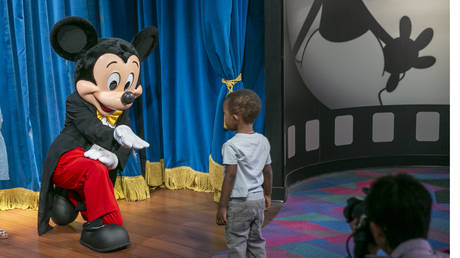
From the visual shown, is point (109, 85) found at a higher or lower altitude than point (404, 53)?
lower

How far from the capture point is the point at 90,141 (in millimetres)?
2805

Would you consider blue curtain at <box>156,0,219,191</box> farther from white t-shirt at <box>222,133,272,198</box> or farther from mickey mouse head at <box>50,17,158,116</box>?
white t-shirt at <box>222,133,272,198</box>

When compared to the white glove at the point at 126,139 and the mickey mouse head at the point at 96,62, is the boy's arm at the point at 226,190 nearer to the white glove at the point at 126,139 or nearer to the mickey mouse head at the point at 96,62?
the white glove at the point at 126,139

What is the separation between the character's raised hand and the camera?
4598 millimetres

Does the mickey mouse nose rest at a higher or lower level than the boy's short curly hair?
lower

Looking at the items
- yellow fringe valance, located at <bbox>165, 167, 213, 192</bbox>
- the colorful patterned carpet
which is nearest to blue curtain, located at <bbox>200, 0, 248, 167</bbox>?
yellow fringe valance, located at <bbox>165, 167, 213, 192</bbox>

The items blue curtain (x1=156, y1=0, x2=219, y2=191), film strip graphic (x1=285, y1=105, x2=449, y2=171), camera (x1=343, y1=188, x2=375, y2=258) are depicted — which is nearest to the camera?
camera (x1=343, y1=188, x2=375, y2=258)

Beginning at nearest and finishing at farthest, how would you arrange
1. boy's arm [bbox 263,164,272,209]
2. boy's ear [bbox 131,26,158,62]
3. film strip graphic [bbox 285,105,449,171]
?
boy's arm [bbox 263,164,272,209]
boy's ear [bbox 131,26,158,62]
film strip graphic [bbox 285,105,449,171]

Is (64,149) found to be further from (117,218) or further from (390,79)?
(390,79)

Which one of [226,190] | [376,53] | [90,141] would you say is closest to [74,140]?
[90,141]

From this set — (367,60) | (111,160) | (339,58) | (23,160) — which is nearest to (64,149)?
(111,160)

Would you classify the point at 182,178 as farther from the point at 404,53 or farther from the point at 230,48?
the point at 404,53

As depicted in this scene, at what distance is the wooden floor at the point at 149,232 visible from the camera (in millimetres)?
2621

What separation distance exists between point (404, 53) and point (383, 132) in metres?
0.75
